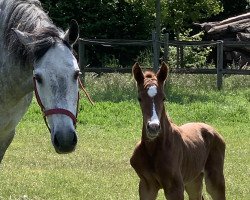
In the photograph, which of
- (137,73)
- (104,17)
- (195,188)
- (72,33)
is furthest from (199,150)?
(104,17)

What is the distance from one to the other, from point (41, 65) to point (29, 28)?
1.74 feet

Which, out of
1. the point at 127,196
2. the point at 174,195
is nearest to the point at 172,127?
the point at 174,195

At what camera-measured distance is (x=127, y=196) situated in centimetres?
721

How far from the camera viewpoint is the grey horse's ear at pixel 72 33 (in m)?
4.74

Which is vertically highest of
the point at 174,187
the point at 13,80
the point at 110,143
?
the point at 13,80

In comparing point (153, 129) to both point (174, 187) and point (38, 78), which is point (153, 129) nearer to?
point (174, 187)

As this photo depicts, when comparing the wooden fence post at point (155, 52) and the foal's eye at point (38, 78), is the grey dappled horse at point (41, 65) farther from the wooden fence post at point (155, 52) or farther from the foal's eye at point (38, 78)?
the wooden fence post at point (155, 52)

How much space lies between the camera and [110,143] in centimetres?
1061

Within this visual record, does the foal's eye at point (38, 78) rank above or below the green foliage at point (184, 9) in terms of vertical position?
above

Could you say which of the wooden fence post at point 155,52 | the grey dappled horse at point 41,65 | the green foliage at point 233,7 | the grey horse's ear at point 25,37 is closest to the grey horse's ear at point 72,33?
the grey dappled horse at point 41,65

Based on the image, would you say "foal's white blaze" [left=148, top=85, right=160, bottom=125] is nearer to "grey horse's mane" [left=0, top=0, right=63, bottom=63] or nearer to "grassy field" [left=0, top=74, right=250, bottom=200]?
"grey horse's mane" [left=0, top=0, right=63, bottom=63]

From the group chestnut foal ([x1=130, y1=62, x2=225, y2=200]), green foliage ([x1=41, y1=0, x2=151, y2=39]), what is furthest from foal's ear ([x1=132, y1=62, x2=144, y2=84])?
green foliage ([x1=41, y1=0, x2=151, y2=39])

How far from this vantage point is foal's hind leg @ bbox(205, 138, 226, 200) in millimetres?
6375

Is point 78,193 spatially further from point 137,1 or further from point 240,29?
point 240,29
